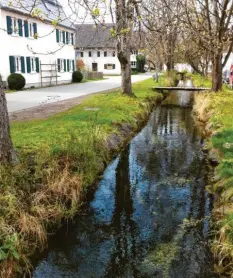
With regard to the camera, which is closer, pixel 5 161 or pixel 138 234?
pixel 138 234

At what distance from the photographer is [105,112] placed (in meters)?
14.7

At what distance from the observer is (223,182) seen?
26.1ft

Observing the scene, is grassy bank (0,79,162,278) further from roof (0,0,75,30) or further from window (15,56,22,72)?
window (15,56,22,72)

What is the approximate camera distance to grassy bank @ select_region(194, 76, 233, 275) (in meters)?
5.46

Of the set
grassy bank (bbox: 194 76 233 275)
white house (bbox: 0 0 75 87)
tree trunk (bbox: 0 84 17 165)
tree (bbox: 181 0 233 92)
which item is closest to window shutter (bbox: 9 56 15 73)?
white house (bbox: 0 0 75 87)

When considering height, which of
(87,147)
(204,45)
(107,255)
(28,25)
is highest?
(28,25)

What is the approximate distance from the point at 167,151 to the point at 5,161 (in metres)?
6.37

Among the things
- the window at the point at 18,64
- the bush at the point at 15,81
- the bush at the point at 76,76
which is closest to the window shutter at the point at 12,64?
the window at the point at 18,64

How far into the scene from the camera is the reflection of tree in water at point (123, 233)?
556 cm

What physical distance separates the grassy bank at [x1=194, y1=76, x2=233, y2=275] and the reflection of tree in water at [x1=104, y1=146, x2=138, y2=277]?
1390mm

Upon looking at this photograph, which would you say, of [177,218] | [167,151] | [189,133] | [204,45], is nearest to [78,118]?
[167,151]

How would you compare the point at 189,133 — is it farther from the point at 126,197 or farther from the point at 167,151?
the point at 126,197

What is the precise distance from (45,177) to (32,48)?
23607mm

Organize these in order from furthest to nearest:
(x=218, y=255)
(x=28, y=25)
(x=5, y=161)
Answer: (x=28, y=25), (x=5, y=161), (x=218, y=255)
